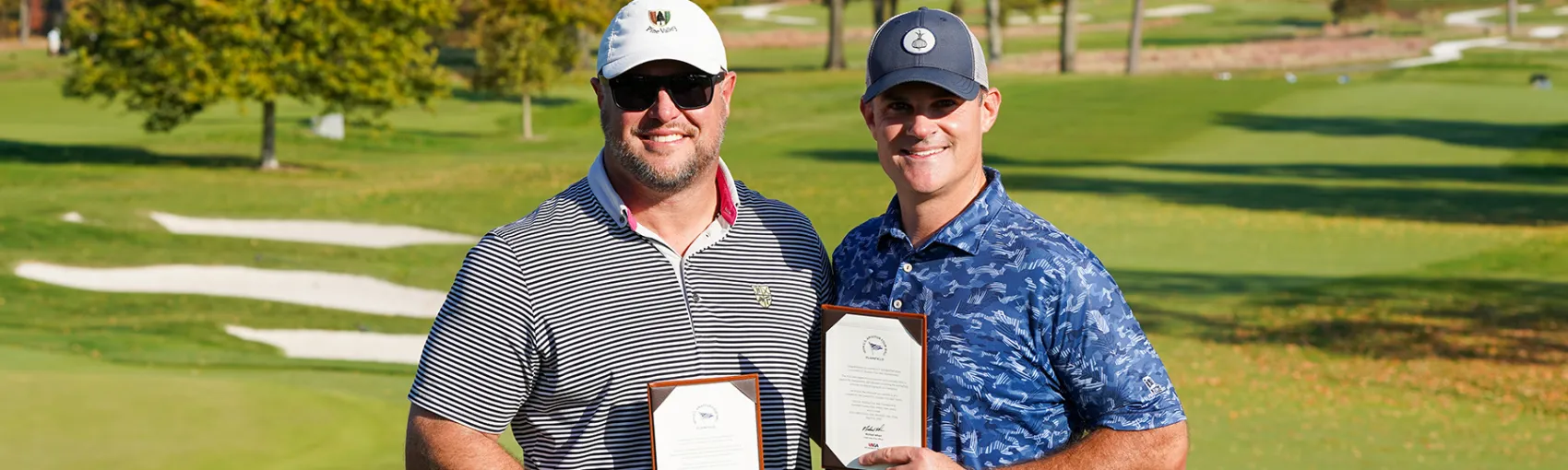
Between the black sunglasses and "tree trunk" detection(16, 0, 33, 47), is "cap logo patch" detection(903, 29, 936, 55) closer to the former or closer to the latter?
the black sunglasses

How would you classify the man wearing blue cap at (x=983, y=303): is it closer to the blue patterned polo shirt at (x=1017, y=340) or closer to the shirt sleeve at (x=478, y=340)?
the blue patterned polo shirt at (x=1017, y=340)

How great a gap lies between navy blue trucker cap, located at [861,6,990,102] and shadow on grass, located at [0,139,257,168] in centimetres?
2570

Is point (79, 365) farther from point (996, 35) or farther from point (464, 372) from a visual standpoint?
point (996, 35)

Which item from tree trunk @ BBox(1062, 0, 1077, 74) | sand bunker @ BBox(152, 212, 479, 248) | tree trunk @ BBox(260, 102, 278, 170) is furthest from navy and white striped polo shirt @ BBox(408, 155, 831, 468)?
tree trunk @ BBox(1062, 0, 1077, 74)

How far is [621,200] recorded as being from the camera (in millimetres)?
3588

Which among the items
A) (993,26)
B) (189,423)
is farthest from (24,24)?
(189,423)

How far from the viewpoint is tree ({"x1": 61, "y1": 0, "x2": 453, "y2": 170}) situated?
27078 millimetres

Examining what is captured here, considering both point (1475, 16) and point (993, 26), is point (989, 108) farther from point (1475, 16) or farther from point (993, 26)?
point (1475, 16)

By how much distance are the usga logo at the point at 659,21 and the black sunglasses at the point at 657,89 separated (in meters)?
0.10

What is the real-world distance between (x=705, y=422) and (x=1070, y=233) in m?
17.1

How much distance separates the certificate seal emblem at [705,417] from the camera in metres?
3.29

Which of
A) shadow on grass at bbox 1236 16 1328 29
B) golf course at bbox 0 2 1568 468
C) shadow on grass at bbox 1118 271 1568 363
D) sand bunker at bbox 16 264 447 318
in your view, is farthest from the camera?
shadow on grass at bbox 1236 16 1328 29

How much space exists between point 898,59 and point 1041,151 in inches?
1097

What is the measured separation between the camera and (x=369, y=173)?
2750cm
